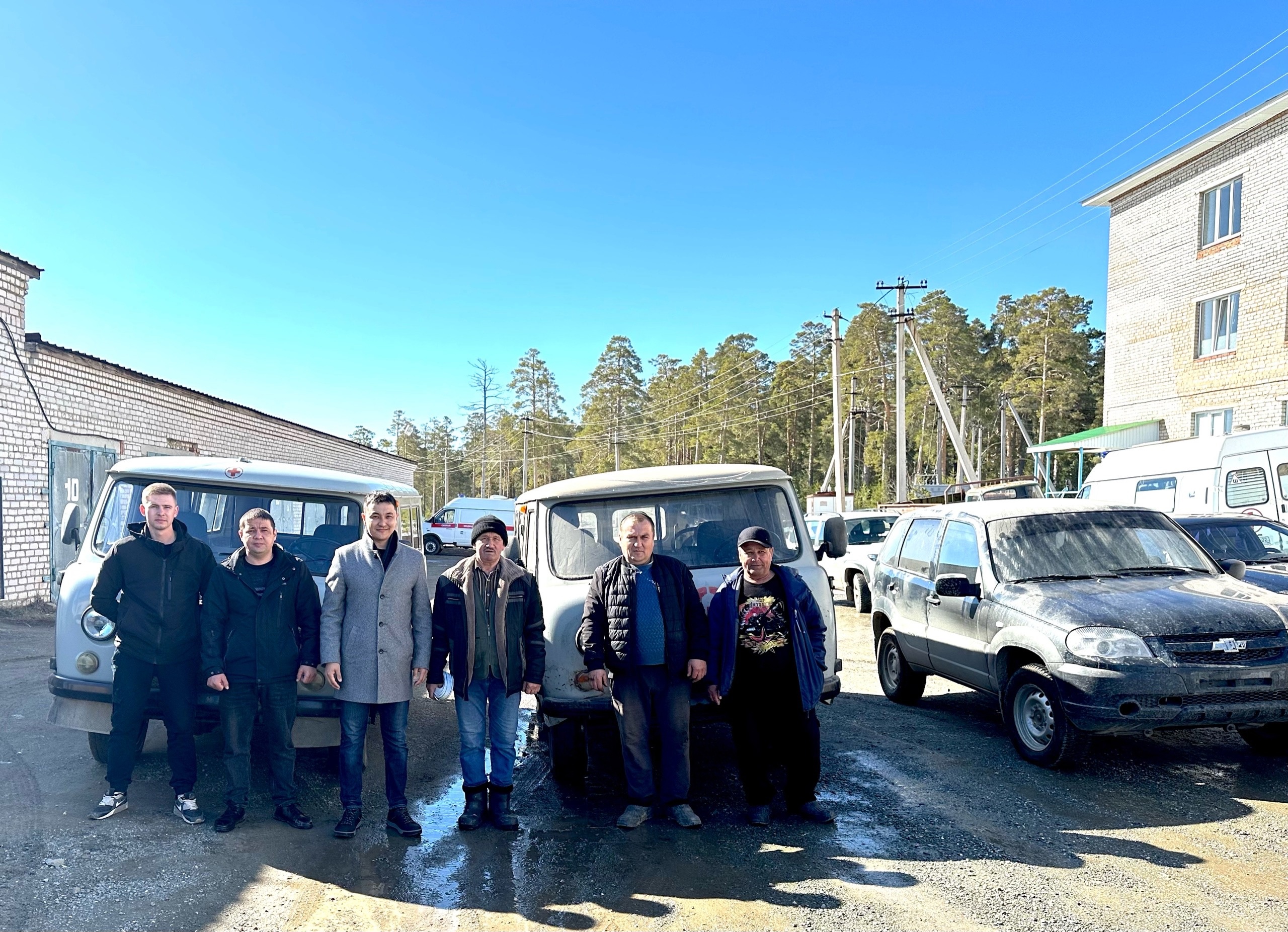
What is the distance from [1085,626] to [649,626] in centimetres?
286

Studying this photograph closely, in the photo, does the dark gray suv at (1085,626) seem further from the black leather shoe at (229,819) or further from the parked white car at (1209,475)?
the parked white car at (1209,475)

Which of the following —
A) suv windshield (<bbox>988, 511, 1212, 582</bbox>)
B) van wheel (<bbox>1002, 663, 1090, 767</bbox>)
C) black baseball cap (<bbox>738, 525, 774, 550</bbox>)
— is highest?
black baseball cap (<bbox>738, 525, 774, 550</bbox>)

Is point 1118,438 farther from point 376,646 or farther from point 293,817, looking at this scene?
point 293,817

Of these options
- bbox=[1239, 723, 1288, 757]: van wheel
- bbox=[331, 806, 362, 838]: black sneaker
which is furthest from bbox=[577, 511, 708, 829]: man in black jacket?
bbox=[1239, 723, 1288, 757]: van wheel

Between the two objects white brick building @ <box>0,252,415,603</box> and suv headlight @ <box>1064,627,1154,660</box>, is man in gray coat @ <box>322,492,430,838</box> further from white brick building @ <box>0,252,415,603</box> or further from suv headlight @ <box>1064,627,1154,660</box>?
white brick building @ <box>0,252,415,603</box>

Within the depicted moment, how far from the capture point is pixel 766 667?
15.8 ft

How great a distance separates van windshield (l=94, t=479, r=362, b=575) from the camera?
19.4 ft

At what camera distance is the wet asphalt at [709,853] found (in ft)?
12.2

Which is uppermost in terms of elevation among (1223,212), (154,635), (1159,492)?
(1223,212)

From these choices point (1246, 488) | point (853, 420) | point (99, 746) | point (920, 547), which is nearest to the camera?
point (99, 746)

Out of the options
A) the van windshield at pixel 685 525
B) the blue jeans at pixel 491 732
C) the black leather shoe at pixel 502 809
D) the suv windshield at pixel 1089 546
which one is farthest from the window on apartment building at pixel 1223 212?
the black leather shoe at pixel 502 809

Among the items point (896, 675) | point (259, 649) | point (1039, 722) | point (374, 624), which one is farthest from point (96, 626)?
point (896, 675)

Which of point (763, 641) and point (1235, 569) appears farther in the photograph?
point (1235, 569)

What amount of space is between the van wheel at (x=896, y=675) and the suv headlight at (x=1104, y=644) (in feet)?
8.05
